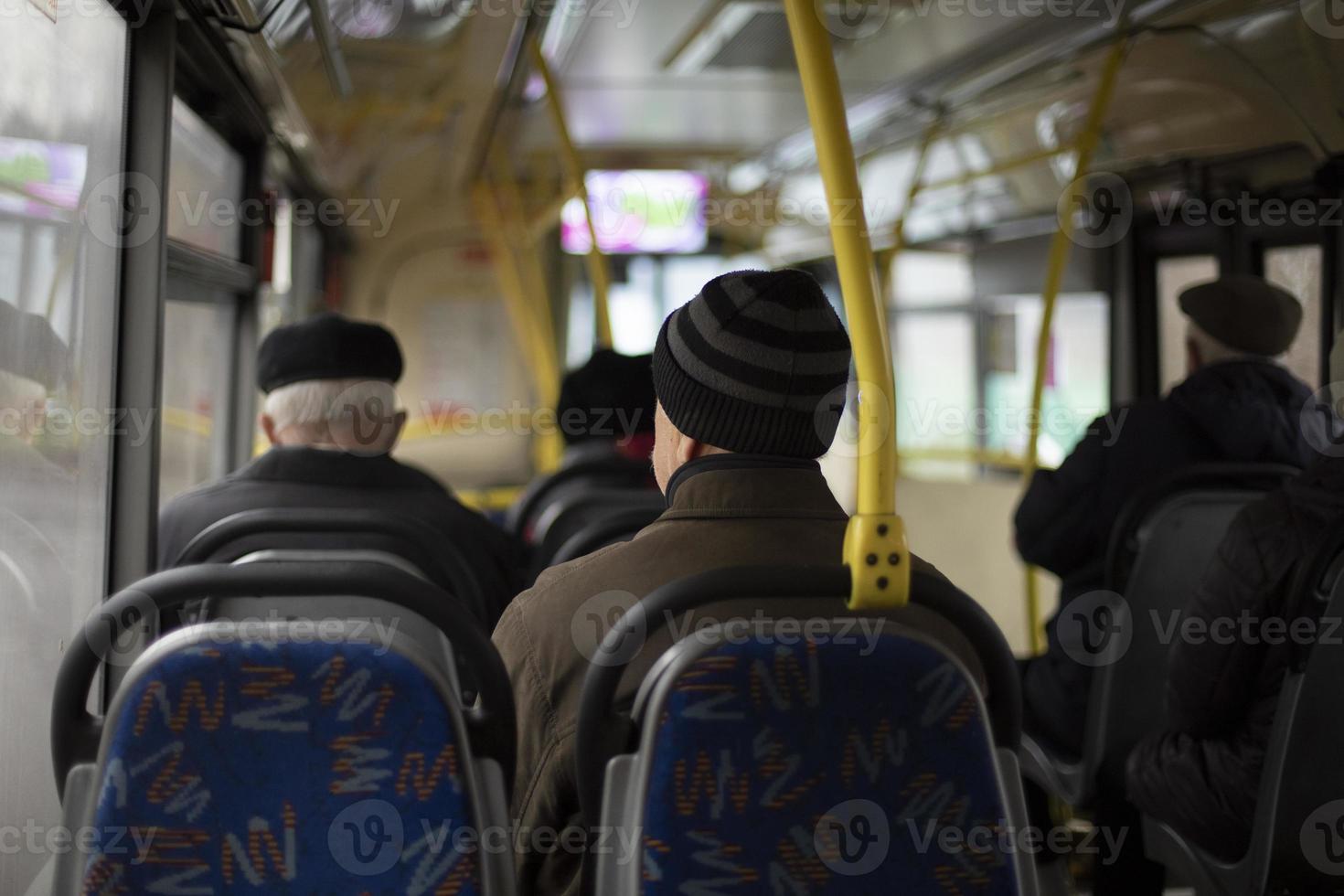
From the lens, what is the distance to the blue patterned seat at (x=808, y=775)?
3.50 feet

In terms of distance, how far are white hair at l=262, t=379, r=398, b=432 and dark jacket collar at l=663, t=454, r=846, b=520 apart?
1382mm

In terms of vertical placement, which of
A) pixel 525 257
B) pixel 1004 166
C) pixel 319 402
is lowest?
pixel 319 402

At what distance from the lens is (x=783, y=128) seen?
267 inches

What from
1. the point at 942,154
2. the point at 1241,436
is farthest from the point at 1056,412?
the point at 1241,436

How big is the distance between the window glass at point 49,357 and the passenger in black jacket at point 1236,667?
189 centimetres

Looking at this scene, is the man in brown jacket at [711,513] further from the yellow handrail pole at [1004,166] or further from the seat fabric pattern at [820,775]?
the yellow handrail pole at [1004,166]

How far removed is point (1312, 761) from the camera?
6.55 ft

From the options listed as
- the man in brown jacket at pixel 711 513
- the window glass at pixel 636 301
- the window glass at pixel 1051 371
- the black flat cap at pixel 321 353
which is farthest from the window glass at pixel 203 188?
the window glass at pixel 636 301

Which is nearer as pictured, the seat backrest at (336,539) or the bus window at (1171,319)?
the seat backrest at (336,539)

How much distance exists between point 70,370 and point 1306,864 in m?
2.18

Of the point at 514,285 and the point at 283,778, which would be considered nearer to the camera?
the point at 283,778

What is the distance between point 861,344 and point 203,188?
2.60m

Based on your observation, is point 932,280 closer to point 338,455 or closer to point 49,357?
point 338,455

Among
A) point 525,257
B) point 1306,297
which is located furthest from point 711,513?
point 525,257
